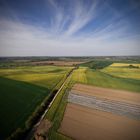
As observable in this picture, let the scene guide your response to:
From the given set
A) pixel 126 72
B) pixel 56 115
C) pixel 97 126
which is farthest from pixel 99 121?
pixel 126 72

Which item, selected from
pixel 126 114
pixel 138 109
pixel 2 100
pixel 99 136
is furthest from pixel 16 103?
pixel 138 109

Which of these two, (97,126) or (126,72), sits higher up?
→ (97,126)

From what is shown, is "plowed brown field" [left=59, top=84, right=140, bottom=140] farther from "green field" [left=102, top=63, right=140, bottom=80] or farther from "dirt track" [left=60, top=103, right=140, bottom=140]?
"green field" [left=102, top=63, right=140, bottom=80]

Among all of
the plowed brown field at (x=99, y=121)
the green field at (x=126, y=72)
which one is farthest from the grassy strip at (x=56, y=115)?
the green field at (x=126, y=72)

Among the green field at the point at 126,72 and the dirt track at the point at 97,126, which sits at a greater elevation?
the dirt track at the point at 97,126

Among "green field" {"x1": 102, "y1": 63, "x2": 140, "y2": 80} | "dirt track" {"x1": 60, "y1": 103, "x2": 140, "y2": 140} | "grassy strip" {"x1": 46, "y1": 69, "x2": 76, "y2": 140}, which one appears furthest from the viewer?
"green field" {"x1": 102, "y1": 63, "x2": 140, "y2": 80}

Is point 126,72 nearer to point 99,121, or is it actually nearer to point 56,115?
point 99,121

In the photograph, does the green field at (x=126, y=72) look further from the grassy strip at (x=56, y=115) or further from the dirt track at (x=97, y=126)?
the grassy strip at (x=56, y=115)

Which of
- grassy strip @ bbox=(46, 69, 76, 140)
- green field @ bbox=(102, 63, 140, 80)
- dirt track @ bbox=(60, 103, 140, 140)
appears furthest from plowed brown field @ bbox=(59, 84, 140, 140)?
green field @ bbox=(102, 63, 140, 80)

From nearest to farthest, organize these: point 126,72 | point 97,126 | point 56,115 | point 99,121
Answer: point 97,126 < point 99,121 < point 56,115 < point 126,72
